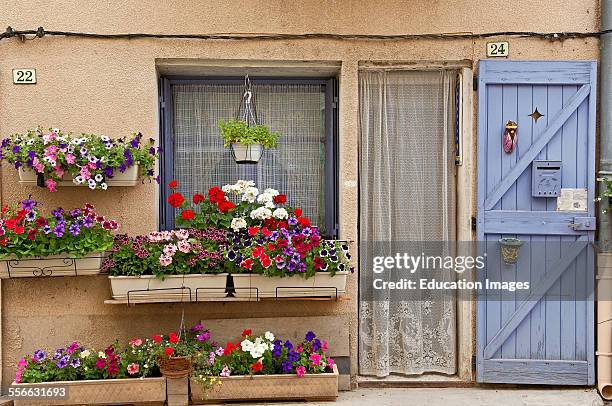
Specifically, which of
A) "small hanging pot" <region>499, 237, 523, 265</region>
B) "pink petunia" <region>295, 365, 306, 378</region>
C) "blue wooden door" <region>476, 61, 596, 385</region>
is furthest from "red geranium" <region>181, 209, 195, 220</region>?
"small hanging pot" <region>499, 237, 523, 265</region>

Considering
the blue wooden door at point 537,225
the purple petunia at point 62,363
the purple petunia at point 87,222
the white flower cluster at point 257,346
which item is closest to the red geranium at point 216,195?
the purple petunia at point 87,222

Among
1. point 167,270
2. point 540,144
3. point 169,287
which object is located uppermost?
point 540,144

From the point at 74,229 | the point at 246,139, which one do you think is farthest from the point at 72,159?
the point at 246,139

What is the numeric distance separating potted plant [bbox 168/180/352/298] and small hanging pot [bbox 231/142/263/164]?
7.1 inches

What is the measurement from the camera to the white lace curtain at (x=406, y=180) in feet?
17.2

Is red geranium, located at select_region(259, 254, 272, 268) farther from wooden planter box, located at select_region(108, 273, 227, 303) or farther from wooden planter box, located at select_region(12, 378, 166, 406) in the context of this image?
wooden planter box, located at select_region(12, 378, 166, 406)

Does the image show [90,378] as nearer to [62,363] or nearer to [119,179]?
[62,363]

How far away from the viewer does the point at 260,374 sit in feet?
15.3

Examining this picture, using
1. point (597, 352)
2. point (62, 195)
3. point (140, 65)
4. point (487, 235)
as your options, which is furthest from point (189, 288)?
point (597, 352)

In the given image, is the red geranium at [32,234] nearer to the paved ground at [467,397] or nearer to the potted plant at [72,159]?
the potted plant at [72,159]

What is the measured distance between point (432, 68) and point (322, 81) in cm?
89

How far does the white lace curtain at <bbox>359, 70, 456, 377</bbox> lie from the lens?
206 inches

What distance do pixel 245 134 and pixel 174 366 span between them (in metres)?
1.73

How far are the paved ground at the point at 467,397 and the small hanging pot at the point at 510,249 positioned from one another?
1.02 m
